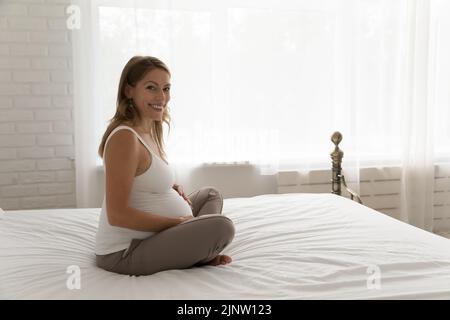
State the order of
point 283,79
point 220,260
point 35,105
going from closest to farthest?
point 220,260 < point 35,105 < point 283,79

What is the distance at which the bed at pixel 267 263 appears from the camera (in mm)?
1550

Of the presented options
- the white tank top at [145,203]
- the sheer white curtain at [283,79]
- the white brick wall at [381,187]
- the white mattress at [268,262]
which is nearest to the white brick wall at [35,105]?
the sheer white curtain at [283,79]

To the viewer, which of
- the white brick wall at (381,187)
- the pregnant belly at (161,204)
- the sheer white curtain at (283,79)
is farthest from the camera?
the white brick wall at (381,187)

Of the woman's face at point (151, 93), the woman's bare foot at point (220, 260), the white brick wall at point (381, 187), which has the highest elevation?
the woman's face at point (151, 93)

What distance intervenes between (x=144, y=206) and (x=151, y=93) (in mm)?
430

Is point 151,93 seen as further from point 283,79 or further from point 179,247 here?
point 283,79

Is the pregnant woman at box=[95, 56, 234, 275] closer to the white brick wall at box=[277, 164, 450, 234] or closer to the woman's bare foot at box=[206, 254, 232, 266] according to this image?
the woman's bare foot at box=[206, 254, 232, 266]

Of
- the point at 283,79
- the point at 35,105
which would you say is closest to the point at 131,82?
the point at 35,105

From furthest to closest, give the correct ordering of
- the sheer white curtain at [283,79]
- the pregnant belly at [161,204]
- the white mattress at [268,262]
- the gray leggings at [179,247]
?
the sheer white curtain at [283,79], the pregnant belly at [161,204], the gray leggings at [179,247], the white mattress at [268,262]

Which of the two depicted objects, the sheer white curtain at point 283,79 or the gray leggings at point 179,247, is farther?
the sheer white curtain at point 283,79

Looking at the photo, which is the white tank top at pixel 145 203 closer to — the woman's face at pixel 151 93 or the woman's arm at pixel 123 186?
the woman's arm at pixel 123 186

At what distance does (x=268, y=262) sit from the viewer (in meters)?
1.84
